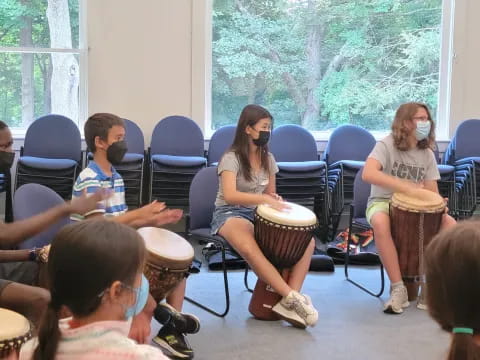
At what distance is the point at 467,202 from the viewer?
571cm

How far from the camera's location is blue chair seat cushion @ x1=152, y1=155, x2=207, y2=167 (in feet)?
18.1

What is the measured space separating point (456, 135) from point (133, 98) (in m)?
3.00

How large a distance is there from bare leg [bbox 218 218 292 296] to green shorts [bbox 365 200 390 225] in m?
0.81

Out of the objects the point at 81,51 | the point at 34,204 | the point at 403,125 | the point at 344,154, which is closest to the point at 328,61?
the point at 344,154

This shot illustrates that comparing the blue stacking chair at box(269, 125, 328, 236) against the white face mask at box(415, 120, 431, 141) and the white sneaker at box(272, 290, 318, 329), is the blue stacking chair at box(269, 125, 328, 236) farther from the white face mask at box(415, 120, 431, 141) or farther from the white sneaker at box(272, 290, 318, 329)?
the white sneaker at box(272, 290, 318, 329)

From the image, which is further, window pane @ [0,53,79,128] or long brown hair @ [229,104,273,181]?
window pane @ [0,53,79,128]

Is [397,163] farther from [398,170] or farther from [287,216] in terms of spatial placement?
[287,216]

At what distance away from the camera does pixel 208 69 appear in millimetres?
6328

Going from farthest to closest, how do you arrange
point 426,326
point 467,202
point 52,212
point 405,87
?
point 405,87
point 467,202
point 426,326
point 52,212

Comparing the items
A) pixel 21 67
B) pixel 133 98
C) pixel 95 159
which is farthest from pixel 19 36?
pixel 95 159

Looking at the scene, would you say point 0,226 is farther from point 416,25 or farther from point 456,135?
point 416,25

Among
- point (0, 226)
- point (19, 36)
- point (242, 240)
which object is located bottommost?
point (242, 240)

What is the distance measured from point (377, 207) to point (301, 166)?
1575mm

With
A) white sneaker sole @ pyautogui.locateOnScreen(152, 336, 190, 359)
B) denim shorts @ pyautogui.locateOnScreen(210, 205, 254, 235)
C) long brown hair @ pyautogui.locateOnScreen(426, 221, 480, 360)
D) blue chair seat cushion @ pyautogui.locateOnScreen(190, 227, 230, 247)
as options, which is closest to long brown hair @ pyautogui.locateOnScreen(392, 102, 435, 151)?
denim shorts @ pyautogui.locateOnScreen(210, 205, 254, 235)
